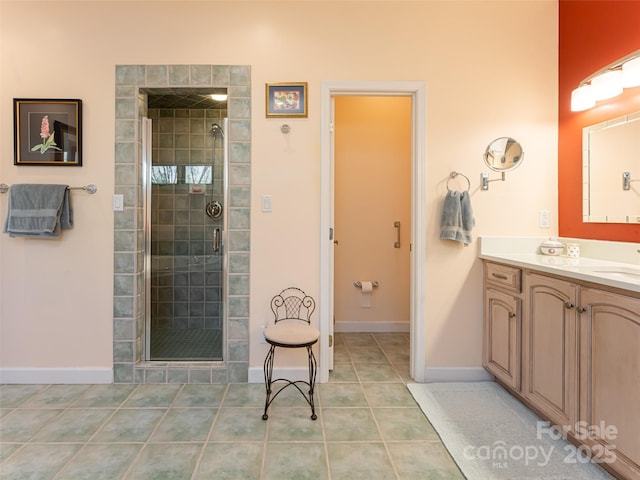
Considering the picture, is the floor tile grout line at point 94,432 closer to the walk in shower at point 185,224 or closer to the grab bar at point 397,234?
the walk in shower at point 185,224

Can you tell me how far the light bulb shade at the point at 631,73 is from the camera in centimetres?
182

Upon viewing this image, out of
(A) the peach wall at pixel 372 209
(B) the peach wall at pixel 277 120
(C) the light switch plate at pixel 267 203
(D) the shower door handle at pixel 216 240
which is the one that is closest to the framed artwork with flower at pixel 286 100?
(B) the peach wall at pixel 277 120

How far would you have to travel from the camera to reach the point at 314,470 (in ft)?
5.00

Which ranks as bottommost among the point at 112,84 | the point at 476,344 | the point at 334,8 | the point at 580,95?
the point at 476,344

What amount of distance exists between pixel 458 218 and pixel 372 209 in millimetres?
1311

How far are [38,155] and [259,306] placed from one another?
6.03 feet

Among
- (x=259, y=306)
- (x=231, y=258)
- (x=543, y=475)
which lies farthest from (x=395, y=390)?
(x=231, y=258)

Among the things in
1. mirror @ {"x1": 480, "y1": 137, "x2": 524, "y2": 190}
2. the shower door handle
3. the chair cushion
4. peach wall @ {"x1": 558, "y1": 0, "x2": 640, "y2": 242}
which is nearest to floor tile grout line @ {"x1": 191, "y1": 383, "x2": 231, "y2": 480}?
the chair cushion

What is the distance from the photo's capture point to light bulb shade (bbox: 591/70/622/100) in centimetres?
192

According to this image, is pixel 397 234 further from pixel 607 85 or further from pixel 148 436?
pixel 148 436

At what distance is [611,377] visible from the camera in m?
1.42

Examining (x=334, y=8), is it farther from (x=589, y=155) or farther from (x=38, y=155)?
(x=38, y=155)

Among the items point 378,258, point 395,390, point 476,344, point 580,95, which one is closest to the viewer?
point 580,95

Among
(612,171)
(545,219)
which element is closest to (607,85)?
(612,171)
